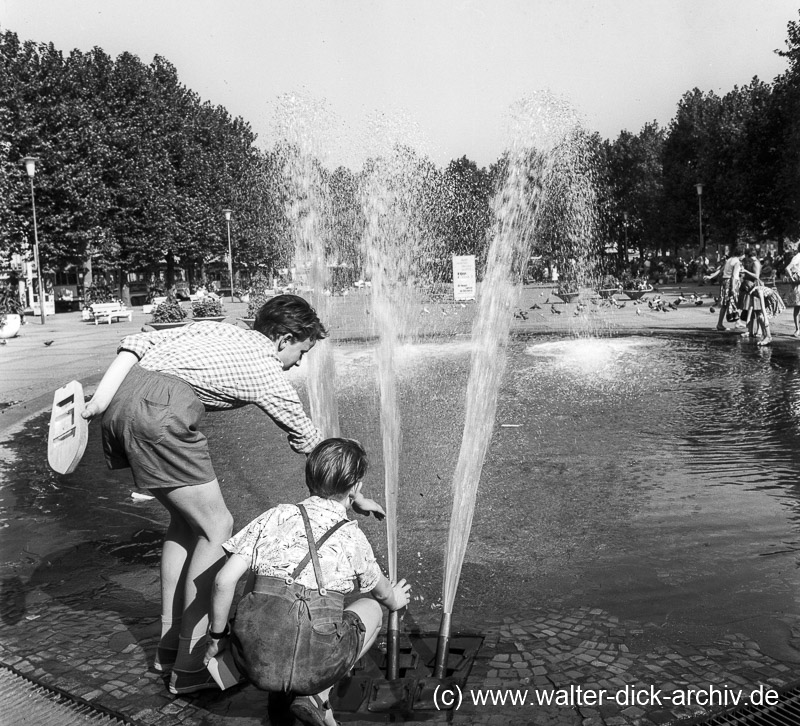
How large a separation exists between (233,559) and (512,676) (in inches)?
47.4

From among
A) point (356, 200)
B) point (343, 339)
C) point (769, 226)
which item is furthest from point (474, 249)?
point (343, 339)

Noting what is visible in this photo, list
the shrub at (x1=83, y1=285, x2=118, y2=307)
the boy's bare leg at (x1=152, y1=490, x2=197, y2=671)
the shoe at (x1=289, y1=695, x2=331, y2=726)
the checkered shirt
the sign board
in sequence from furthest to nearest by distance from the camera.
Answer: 1. the shrub at (x1=83, y1=285, x2=118, y2=307)
2. the sign board
3. the boy's bare leg at (x1=152, y1=490, x2=197, y2=671)
4. the checkered shirt
5. the shoe at (x1=289, y1=695, x2=331, y2=726)

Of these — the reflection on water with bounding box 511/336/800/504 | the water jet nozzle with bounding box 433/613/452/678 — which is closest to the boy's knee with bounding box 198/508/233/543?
the water jet nozzle with bounding box 433/613/452/678

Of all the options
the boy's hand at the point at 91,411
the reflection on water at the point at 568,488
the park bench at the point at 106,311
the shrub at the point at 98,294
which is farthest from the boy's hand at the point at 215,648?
the shrub at the point at 98,294

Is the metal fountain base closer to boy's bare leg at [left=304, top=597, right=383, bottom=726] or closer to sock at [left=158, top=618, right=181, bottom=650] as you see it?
boy's bare leg at [left=304, top=597, right=383, bottom=726]

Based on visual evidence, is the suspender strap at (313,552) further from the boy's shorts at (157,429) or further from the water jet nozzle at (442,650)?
the water jet nozzle at (442,650)

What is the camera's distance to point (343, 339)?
699 inches

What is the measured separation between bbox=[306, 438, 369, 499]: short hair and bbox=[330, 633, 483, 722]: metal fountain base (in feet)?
2.59

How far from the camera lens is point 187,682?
313cm

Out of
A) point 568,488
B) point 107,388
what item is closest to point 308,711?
point 107,388

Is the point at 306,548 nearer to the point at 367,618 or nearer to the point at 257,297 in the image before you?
the point at 367,618

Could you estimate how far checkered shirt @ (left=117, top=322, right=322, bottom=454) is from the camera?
10.0ft

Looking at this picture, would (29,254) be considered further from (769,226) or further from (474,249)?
(769,226)

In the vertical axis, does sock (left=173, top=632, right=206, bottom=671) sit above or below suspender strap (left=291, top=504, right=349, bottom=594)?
below
